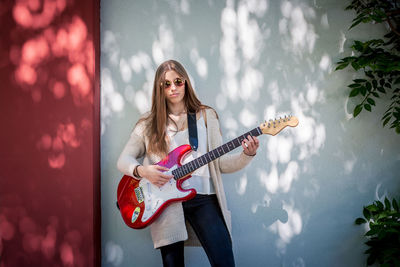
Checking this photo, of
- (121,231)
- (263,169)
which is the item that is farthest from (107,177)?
(263,169)

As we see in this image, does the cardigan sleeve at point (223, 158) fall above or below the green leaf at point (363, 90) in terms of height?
below

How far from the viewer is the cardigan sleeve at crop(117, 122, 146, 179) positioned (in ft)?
7.39

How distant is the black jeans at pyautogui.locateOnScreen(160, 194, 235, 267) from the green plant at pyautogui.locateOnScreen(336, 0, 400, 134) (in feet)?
4.80

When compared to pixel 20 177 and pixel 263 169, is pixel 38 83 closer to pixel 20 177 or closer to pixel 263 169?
pixel 20 177

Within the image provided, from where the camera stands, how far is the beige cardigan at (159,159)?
2.18 meters

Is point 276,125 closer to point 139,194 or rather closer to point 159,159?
point 159,159

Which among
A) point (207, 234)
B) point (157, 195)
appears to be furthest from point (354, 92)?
point (157, 195)

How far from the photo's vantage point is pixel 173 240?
85.5 inches

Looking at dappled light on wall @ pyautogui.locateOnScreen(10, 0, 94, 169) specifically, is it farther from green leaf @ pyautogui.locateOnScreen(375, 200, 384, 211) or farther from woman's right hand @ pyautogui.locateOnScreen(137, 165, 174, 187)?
green leaf @ pyautogui.locateOnScreen(375, 200, 384, 211)

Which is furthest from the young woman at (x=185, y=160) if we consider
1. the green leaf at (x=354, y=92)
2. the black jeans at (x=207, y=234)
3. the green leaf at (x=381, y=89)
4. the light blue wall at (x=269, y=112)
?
the green leaf at (x=381, y=89)

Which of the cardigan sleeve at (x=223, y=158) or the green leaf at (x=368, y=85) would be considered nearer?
the cardigan sleeve at (x=223, y=158)

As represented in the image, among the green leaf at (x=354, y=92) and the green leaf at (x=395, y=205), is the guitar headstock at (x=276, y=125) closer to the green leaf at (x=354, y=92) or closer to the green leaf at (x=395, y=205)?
the green leaf at (x=354, y=92)

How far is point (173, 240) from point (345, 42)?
2.11m

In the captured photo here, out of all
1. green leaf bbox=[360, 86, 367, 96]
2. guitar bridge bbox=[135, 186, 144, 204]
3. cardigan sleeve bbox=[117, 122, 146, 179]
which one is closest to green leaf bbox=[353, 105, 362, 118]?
green leaf bbox=[360, 86, 367, 96]
